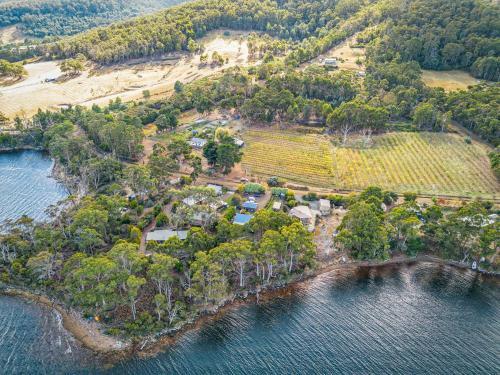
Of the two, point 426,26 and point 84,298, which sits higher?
A: point 426,26

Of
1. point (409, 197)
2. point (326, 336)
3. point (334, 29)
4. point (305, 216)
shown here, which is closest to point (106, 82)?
point (334, 29)

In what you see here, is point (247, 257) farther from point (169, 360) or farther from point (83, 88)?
point (83, 88)

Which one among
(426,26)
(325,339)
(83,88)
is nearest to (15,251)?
(325,339)

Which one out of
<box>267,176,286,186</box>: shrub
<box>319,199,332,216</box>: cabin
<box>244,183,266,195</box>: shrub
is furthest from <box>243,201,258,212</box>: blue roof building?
<box>319,199,332,216</box>: cabin

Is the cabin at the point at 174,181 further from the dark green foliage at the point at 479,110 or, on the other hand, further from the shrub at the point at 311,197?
the dark green foliage at the point at 479,110

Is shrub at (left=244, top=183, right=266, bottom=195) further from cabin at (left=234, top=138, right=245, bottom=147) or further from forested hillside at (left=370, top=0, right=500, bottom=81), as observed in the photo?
forested hillside at (left=370, top=0, right=500, bottom=81)

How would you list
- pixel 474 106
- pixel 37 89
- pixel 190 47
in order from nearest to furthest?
1. pixel 474 106
2. pixel 37 89
3. pixel 190 47

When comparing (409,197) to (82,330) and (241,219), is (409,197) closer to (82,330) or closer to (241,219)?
(241,219)
